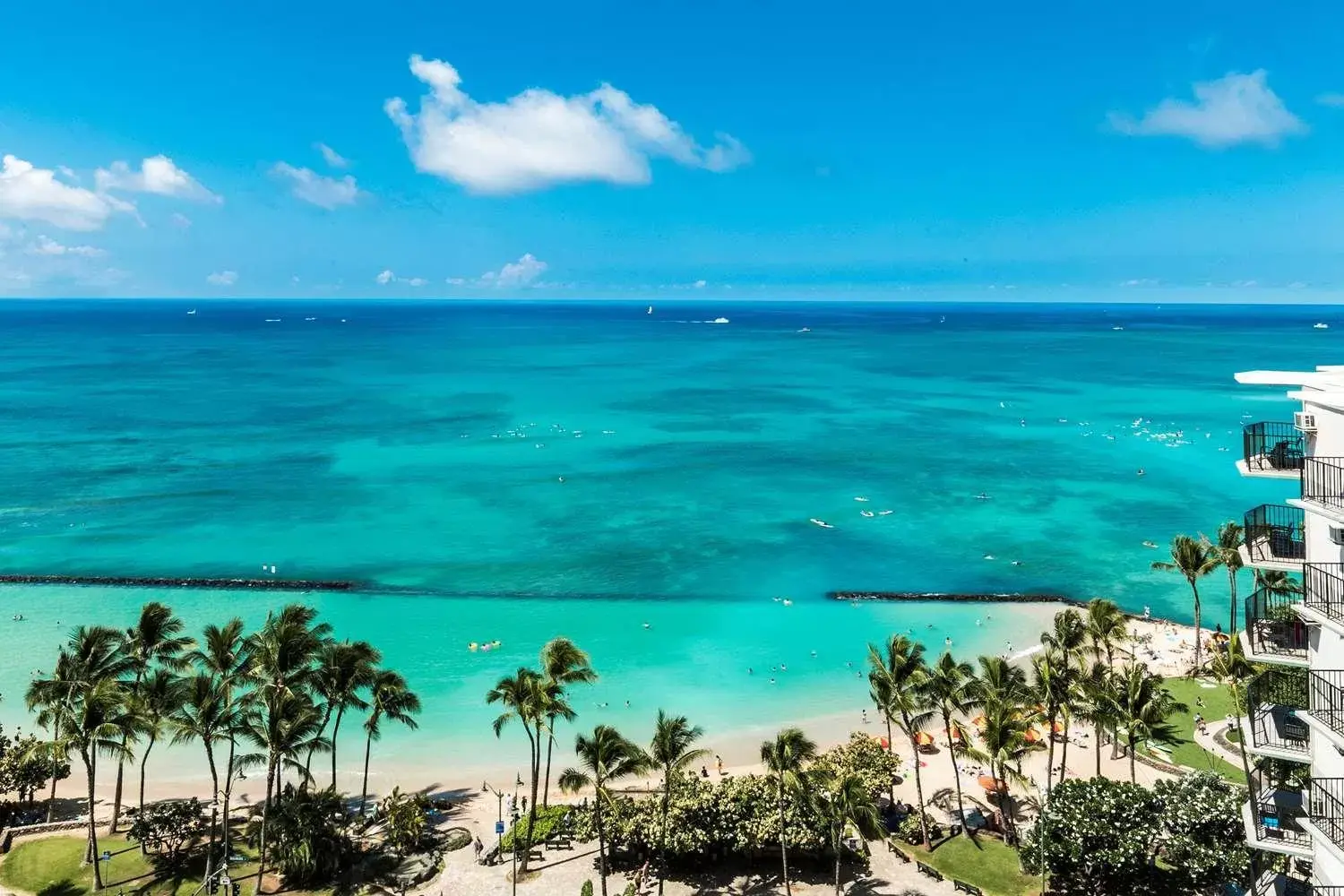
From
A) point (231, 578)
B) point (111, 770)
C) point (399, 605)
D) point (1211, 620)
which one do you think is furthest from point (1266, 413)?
point (111, 770)

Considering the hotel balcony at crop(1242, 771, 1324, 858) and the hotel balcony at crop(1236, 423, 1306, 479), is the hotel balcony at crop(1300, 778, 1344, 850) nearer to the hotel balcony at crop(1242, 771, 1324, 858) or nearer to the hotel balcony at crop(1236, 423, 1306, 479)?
the hotel balcony at crop(1242, 771, 1324, 858)

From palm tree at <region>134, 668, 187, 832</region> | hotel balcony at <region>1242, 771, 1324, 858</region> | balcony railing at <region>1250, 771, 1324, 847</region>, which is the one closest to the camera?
hotel balcony at <region>1242, 771, 1324, 858</region>

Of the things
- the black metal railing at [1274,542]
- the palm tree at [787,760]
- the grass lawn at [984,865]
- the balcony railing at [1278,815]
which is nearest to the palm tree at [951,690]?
the grass lawn at [984,865]

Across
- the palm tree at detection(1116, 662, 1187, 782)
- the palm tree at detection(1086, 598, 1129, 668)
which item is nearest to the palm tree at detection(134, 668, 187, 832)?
the palm tree at detection(1116, 662, 1187, 782)

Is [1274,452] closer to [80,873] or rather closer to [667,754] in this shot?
[667,754]

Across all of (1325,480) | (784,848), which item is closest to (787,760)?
(784,848)

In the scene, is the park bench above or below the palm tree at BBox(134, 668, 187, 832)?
below
